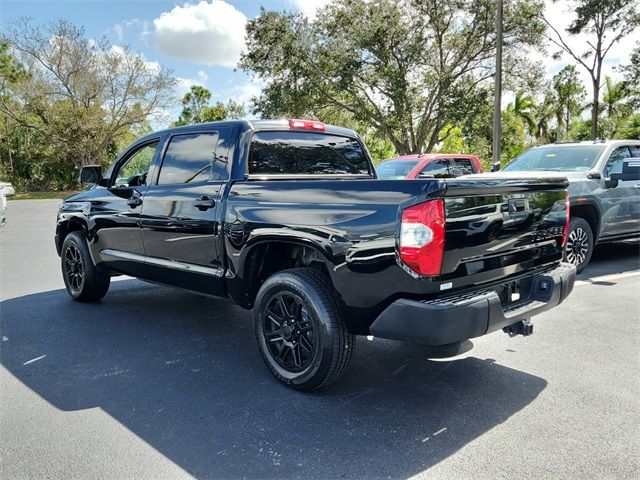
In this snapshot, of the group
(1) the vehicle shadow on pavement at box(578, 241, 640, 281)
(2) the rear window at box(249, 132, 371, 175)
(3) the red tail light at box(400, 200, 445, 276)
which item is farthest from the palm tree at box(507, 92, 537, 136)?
(3) the red tail light at box(400, 200, 445, 276)

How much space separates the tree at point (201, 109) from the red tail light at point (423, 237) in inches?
1688

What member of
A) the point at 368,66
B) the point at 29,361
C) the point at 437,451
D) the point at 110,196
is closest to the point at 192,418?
the point at 437,451

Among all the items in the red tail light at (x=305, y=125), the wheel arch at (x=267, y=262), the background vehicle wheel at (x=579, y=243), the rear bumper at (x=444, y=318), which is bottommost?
the background vehicle wheel at (x=579, y=243)

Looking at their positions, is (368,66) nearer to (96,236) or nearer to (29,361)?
(96,236)

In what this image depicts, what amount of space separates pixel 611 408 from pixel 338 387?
1706mm

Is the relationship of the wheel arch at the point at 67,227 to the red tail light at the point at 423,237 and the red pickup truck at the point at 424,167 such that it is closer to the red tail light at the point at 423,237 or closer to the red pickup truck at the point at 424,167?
the red tail light at the point at 423,237

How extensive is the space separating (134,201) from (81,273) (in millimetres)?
1412

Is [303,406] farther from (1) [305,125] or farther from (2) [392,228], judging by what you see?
(1) [305,125]

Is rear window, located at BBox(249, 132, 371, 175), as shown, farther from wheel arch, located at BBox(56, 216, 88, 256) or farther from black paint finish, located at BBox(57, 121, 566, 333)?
wheel arch, located at BBox(56, 216, 88, 256)

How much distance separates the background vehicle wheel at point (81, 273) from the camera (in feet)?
18.2

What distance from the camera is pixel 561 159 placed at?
7645mm

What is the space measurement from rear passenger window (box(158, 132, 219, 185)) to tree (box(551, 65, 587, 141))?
38842 mm

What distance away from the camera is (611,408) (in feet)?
10.5

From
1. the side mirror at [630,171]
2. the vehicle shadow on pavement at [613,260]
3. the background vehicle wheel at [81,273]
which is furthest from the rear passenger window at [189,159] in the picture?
the side mirror at [630,171]
